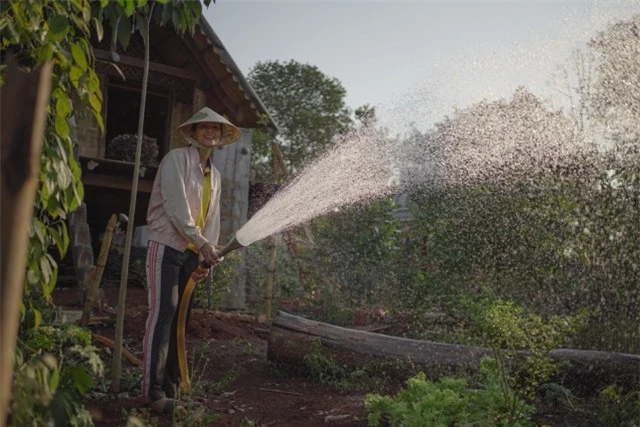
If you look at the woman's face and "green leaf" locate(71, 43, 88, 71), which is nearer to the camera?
"green leaf" locate(71, 43, 88, 71)

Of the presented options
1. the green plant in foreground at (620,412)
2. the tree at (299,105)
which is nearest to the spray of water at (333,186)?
the green plant in foreground at (620,412)

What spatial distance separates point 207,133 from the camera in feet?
15.3

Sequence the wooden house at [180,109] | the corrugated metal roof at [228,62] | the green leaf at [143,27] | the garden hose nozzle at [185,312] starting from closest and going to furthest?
the green leaf at [143,27], the garden hose nozzle at [185,312], the wooden house at [180,109], the corrugated metal roof at [228,62]

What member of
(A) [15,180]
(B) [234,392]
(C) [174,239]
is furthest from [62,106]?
(B) [234,392]

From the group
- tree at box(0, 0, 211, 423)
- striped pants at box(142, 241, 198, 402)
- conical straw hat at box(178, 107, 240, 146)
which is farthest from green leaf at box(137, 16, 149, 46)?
tree at box(0, 0, 211, 423)

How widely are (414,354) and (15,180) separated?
5342mm

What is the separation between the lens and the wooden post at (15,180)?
2.33 feet

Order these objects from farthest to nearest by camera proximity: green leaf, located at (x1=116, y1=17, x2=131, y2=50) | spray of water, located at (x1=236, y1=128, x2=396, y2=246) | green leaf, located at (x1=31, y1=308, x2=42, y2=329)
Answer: spray of water, located at (x1=236, y1=128, x2=396, y2=246), green leaf, located at (x1=116, y1=17, x2=131, y2=50), green leaf, located at (x1=31, y1=308, x2=42, y2=329)

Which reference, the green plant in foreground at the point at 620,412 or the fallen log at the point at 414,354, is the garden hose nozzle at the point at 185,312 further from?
the green plant in foreground at the point at 620,412

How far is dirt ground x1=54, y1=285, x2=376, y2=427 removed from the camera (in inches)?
169

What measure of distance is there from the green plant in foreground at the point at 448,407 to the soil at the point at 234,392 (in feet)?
1.37

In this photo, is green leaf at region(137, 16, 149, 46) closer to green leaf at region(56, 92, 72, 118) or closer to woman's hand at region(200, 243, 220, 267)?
woman's hand at region(200, 243, 220, 267)

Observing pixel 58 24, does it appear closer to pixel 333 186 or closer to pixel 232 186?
pixel 333 186

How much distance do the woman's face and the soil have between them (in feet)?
4.70
